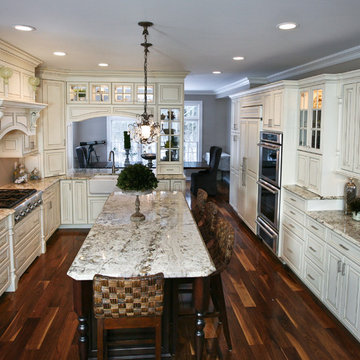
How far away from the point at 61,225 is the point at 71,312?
2.86 m

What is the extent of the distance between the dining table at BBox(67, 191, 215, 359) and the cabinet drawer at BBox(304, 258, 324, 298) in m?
1.36

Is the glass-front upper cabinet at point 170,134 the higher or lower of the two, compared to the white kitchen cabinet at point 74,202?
higher

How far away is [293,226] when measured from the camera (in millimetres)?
4410

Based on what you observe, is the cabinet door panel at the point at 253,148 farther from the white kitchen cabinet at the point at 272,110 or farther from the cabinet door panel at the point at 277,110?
the cabinet door panel at the point at 277,110

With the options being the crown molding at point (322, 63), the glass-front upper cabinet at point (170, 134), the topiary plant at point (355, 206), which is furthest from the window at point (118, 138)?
the topiary plant at point (355, 206)

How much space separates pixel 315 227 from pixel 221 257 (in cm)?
132

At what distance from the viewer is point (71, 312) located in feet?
11.7

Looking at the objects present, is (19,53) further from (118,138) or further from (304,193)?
(118,138)

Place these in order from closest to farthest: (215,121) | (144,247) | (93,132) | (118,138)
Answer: (144,247), (93,132), (118,138), (215,121)

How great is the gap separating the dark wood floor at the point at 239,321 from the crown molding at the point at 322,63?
260 centimetres

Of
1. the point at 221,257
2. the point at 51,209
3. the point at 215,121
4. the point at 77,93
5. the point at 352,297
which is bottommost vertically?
the point at 352,297

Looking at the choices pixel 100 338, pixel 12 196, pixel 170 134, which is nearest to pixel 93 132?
pixel 170 134

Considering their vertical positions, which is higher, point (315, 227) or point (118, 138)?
point (118, 138)

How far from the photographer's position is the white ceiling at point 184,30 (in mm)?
2748
